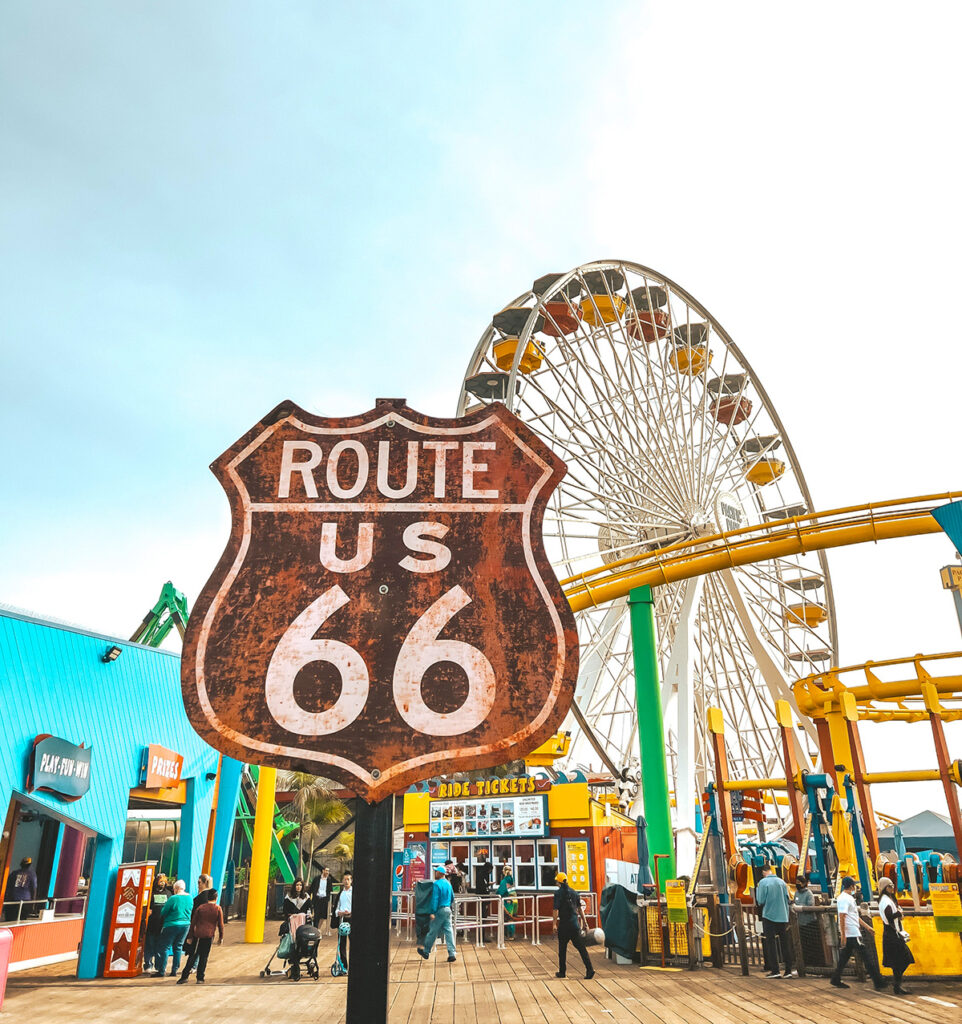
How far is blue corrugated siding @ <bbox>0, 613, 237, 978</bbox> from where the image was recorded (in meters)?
10.2

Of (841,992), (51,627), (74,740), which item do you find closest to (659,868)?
(841,992)

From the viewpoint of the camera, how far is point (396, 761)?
120 inches

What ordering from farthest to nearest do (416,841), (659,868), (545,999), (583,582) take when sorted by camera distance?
(416,841)
(583,582)
(659,868)
(545,999)

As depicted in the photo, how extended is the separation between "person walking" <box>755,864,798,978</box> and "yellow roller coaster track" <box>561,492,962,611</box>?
6.32m

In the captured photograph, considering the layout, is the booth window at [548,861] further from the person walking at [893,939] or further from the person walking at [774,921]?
the person walking at [893,939]

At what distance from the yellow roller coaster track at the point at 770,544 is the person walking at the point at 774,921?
249 inches

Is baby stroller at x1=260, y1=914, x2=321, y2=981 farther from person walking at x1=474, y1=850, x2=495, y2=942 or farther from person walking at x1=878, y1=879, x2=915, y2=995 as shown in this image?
person walking at x1=878, y1=879, x2=915, y2=995

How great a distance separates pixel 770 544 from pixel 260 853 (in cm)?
1146

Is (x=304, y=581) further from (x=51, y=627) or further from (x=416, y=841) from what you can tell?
Answer: (x=416, y=841)

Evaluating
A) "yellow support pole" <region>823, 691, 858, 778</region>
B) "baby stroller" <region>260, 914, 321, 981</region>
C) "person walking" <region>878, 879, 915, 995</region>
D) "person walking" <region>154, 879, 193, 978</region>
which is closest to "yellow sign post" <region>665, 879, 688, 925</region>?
"person walking" <region>878, 879, 915, 995</region>

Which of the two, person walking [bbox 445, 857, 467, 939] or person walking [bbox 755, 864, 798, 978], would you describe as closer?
person walking [bbox 755, 864, 798, 978]

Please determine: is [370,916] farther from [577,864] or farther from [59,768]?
[577,864]

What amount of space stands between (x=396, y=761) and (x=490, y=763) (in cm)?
37

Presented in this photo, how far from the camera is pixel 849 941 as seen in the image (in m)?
9.84
